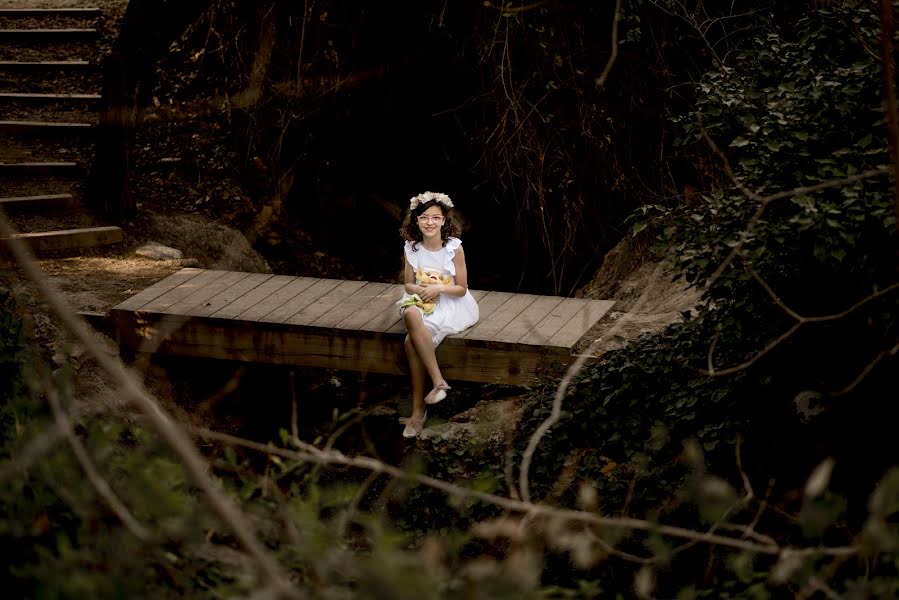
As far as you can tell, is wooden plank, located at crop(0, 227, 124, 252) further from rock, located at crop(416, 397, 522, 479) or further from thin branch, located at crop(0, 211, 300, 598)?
thin branch, located at crop(0, 211, 300, 598)

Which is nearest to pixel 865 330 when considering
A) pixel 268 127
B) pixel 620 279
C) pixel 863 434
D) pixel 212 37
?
pixel 863 434

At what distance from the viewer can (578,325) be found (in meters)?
5.81

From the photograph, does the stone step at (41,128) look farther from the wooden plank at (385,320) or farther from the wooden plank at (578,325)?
the wooden plank at (578,325)

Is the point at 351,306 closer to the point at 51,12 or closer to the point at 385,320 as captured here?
the point at 385,320

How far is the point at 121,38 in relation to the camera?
24.6 feet

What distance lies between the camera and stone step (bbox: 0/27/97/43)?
388 inches

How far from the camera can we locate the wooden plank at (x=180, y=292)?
6.17m

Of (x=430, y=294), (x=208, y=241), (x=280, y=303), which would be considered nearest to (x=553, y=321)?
(x=430, y=294)

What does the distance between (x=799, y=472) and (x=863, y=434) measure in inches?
15.4

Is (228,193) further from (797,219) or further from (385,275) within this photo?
(797,219)

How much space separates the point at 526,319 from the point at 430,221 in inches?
32.6

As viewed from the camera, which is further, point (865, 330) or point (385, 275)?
point (385, 275)

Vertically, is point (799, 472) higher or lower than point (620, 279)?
lower

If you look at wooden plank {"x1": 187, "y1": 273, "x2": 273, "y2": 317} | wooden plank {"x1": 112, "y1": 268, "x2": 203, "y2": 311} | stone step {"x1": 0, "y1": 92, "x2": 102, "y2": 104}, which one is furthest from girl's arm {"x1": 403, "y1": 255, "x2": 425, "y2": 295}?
stone step {"x1": 0, "y1": 92, "x2": 102, "y2": 104}
